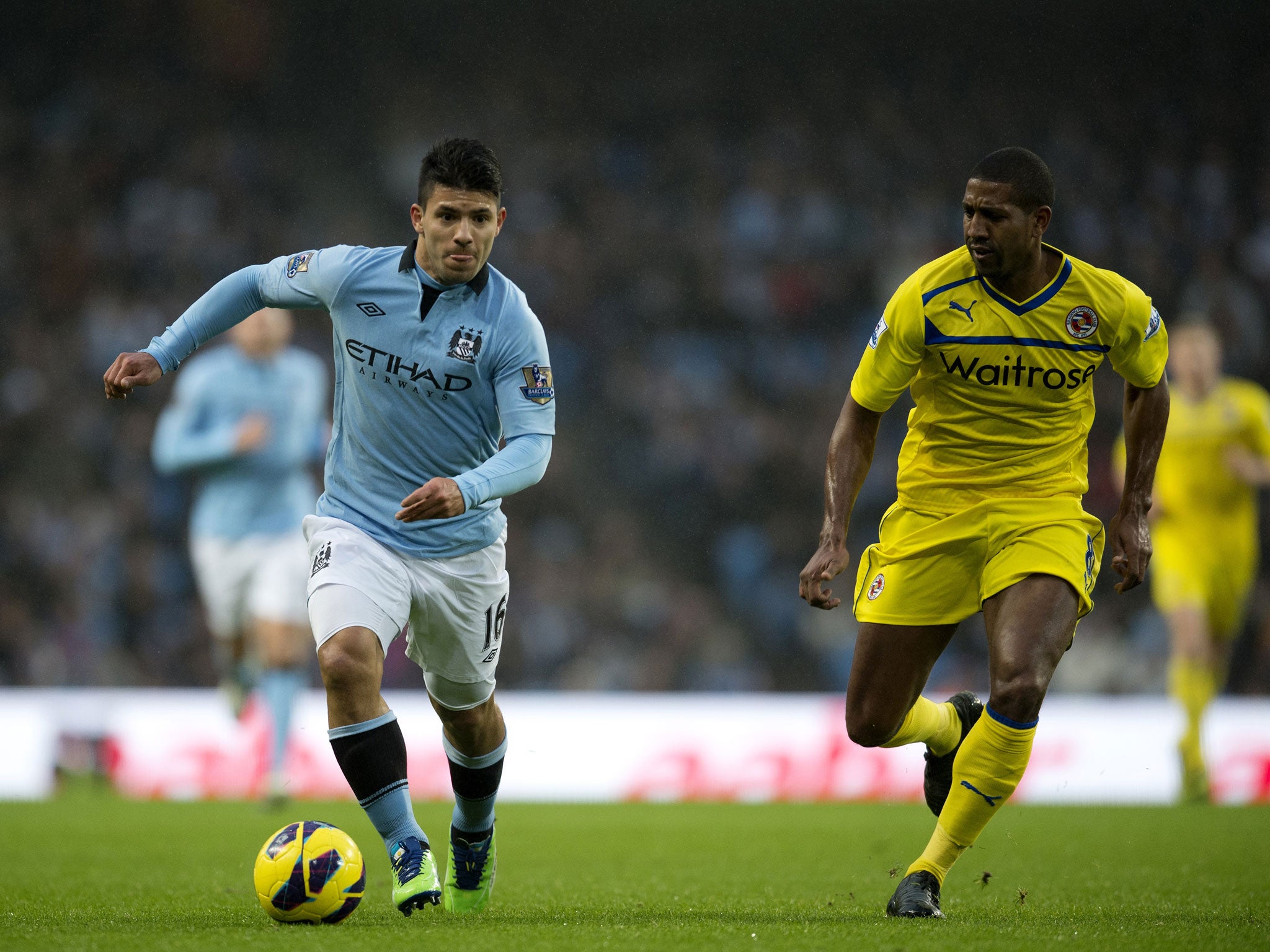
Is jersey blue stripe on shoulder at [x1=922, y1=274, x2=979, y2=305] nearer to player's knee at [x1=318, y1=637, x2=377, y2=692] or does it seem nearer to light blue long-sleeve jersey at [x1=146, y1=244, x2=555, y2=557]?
light blue long-sleeve jersey at [x1=146, y1=244, x2=555, y2=557]

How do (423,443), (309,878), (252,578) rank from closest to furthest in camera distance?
(309,878) < (423,443) < (252,578)

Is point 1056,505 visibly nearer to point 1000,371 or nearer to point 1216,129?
point 1000,371

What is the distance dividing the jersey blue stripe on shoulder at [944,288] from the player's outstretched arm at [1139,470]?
0.60 m

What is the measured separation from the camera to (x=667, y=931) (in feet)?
13.2

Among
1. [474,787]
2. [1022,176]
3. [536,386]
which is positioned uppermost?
[1022,176]

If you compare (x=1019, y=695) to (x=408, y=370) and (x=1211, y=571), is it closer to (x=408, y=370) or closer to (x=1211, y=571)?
(x=408, y=370)

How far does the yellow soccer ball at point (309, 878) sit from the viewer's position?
4133 millimetres

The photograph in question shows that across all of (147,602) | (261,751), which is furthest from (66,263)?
(261,751)

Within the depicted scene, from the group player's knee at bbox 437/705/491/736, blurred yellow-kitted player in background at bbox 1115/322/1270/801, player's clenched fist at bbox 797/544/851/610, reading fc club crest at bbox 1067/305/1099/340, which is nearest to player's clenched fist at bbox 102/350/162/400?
player's knee at bbox 437/705/491/736

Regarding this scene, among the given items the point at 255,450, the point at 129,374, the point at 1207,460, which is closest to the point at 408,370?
the point at 129,374

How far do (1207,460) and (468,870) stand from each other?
673 centimetres

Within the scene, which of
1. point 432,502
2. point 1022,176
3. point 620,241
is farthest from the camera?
point 620,241

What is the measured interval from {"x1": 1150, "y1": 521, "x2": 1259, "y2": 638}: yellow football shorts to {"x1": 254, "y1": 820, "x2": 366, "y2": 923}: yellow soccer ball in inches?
276

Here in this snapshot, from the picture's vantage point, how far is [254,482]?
362 inches
